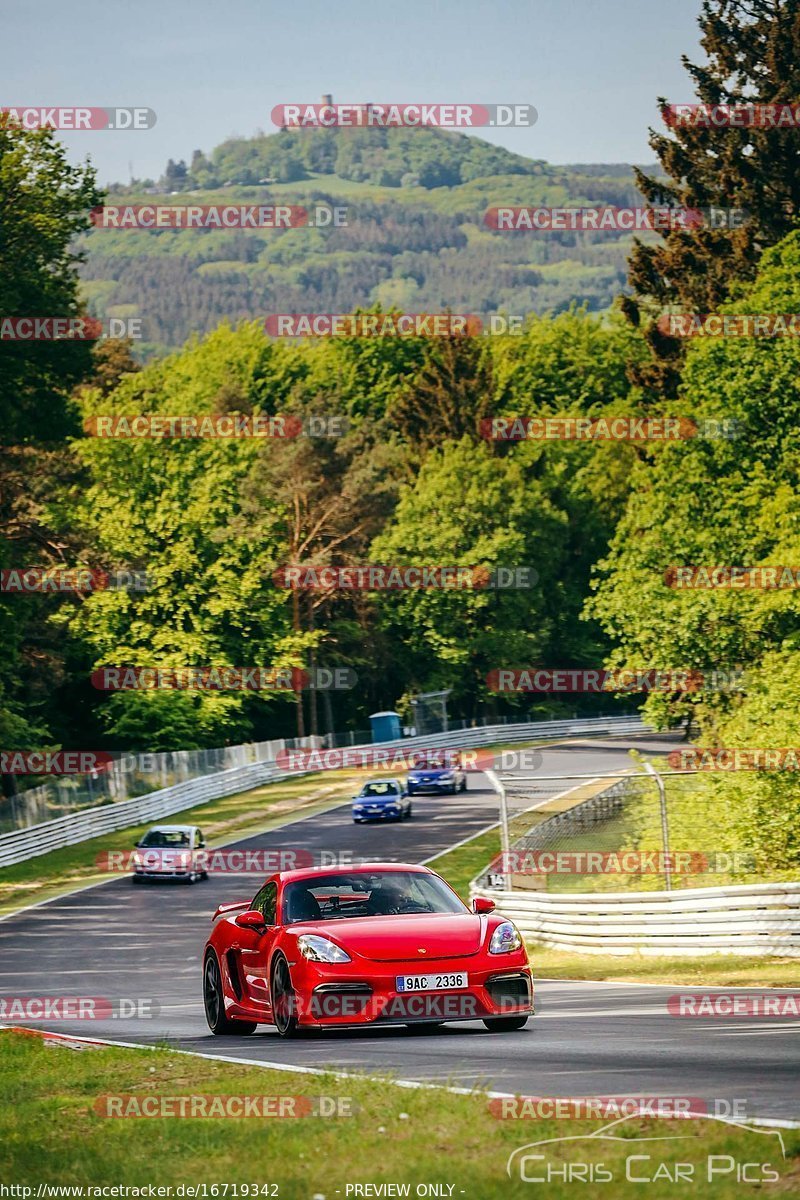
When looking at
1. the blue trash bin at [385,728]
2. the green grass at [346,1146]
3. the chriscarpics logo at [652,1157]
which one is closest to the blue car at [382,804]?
the blue trash bin at [385,728]

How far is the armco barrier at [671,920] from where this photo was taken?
816 inches

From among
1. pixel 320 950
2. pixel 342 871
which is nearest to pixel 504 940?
pixel 320 950

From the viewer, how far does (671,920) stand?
22781 millimetres

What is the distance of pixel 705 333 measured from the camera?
49.1 m

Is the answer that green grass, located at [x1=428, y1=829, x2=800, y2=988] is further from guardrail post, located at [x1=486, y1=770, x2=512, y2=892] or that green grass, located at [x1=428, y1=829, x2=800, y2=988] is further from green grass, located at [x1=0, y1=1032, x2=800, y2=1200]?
green grass, located at [x1=0, y1=1032, x2=800, y2=1200]

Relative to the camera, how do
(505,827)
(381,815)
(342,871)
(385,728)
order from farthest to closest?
(385,728)
(381,815)
(505,827)
(342,871)

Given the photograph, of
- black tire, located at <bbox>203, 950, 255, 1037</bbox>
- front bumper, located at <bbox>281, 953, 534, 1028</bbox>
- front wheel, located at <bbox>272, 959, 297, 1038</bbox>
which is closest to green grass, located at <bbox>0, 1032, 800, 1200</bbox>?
front bumper, located at <bbox>281, 953, 534, 1028</bbox>

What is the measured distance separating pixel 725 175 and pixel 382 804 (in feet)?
75.8

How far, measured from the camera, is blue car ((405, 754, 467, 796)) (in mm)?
63281

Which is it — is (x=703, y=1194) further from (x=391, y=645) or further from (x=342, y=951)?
(x=391, y=645)

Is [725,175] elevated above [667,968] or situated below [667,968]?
above

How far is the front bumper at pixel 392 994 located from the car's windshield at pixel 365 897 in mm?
836

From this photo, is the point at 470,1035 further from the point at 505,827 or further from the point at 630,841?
the point at 630,841

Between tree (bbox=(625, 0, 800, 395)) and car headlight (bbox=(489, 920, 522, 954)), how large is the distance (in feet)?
150
